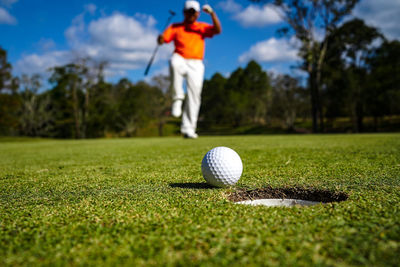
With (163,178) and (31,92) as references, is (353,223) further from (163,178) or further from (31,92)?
(31,92)

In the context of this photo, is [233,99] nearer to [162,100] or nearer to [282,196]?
[162,100]

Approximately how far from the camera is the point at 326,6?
24.8 meters

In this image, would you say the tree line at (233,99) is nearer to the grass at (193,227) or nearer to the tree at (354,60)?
the tree at (354,60)

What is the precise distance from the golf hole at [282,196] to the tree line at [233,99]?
82.6ft

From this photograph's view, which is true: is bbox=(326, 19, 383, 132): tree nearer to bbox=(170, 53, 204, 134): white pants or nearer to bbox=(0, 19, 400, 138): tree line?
bbox=(0, 19, 400, 138): tree line

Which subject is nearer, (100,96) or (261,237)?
(261,237)

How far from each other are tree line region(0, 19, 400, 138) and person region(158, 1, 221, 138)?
2112 centimetres

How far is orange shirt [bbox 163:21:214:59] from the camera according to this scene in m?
7.12

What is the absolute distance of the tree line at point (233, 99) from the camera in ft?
104

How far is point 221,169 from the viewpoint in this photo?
9.02 feet

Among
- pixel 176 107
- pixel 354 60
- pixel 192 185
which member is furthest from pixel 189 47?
pixel 354 60

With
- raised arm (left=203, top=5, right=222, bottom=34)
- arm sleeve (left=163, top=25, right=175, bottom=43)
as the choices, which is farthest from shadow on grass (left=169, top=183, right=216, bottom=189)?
raised arm (left=203, top=5, right=222, bottom=34)

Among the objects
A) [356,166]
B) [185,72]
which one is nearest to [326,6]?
[185,72]

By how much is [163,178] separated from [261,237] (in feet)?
6.58
